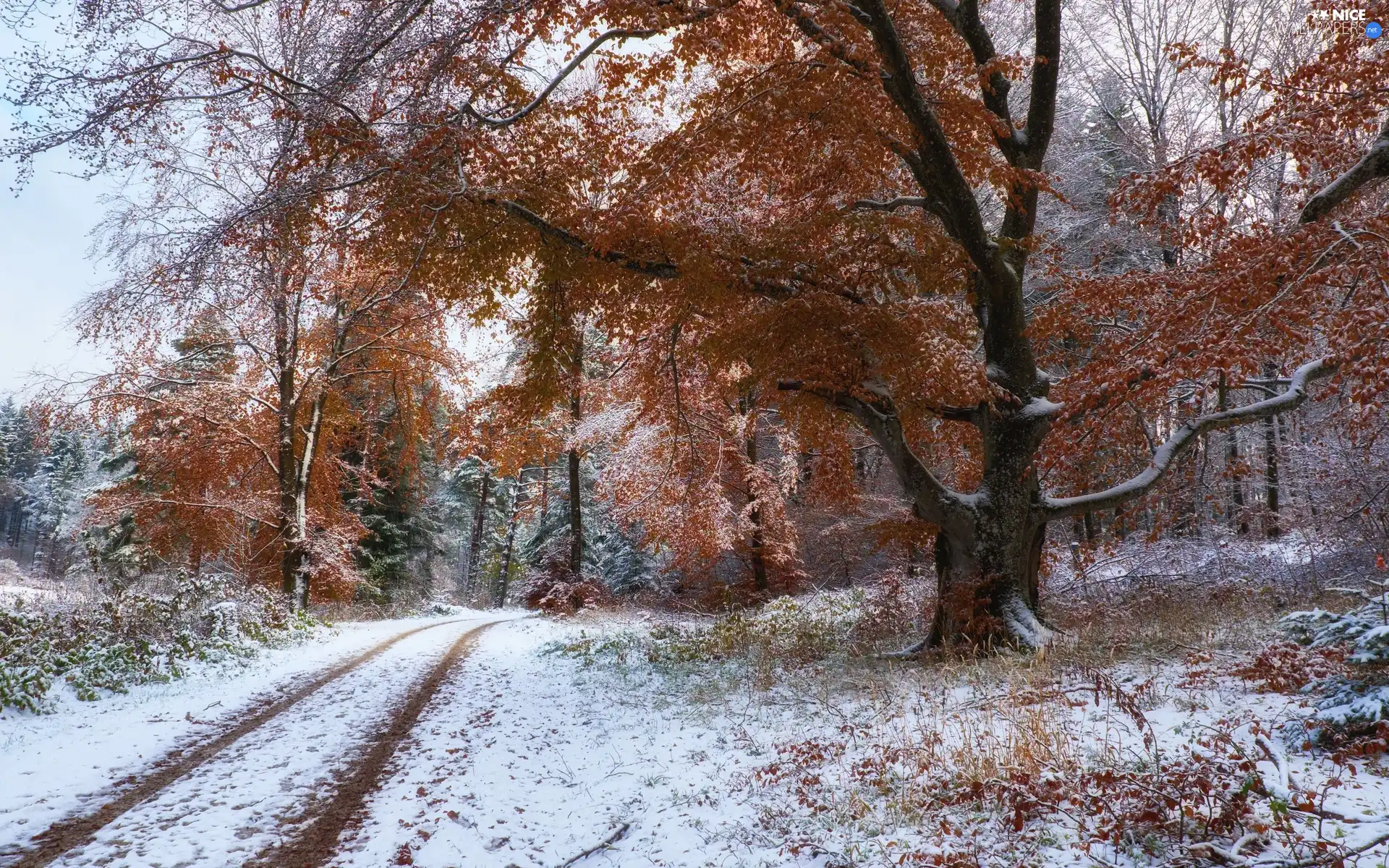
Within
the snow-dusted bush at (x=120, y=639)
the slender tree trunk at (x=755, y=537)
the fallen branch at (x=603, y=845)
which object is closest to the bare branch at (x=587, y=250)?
the fallen branch at (x=603, y=845)

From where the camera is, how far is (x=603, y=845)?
4492mm

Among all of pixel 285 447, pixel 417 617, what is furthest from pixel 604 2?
pixel 417 617

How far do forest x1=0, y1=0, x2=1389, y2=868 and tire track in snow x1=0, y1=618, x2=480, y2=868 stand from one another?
0.19ft

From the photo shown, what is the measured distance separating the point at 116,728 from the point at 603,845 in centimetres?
581

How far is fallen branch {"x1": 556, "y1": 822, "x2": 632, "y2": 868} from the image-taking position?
4.35 meters

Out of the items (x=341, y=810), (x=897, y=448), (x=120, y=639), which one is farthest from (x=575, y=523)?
(x=341, y=810)

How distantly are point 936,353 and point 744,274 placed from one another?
2529mm

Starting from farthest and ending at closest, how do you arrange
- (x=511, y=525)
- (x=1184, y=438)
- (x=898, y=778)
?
(x=511, y=525) < (x=1184, y=438) < (x=898, y=778)

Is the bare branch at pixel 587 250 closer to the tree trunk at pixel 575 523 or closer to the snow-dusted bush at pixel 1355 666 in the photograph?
the snow-dusted bush at pixel 1355 666

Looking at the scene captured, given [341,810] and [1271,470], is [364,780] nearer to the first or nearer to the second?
[341,810]

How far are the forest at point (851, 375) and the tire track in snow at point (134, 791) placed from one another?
0.06 metres

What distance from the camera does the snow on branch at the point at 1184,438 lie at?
7.52 meters

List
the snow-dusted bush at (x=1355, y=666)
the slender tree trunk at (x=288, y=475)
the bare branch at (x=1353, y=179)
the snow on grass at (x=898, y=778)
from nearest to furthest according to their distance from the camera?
the snow on grass at (x=898, y=778) < the snow-dusted bush at (x=1355, y=666) < the bare branch at (x=1353, y=179) < the slender tree trunk at (x=288, y=475)

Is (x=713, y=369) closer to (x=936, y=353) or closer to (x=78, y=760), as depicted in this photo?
(x=936, y=353)
